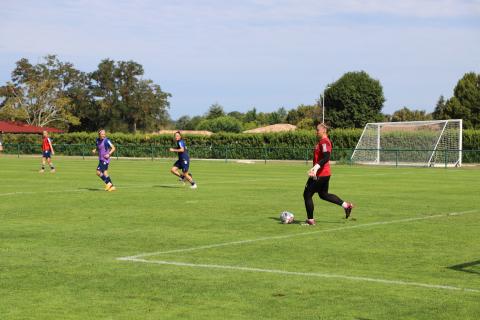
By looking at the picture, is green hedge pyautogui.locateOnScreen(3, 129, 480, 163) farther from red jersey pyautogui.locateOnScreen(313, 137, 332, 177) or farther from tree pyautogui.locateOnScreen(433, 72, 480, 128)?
red jersey pyautogui.locateOnScreen(313, 137, 332, 177)

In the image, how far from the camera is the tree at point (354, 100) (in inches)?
3784

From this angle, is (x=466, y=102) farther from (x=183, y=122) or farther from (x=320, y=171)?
(x=183, y=122)

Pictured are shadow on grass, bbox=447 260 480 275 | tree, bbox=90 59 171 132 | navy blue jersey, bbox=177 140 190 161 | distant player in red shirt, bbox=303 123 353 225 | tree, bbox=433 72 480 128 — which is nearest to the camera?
shadow on grass, bbox=447 260 480 275

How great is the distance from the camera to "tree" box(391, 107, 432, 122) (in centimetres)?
11681

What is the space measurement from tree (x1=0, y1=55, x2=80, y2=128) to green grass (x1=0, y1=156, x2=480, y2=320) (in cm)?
8700

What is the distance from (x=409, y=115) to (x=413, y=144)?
65.3 m

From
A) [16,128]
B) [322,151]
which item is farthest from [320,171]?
[16,128]

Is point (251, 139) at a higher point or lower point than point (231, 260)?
higher

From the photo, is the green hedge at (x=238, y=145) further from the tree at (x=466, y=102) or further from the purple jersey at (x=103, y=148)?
the purple jersey at (x=103, y=148)

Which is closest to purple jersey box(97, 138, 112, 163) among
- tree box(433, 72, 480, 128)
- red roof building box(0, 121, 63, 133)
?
red roof building box(0, 121, 63, 133)

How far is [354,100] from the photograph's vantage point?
317 ft

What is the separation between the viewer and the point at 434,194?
24062mm

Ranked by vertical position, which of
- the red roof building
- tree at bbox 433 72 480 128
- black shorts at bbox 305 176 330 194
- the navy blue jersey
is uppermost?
Answer: tree at bbox 433 72 480 128

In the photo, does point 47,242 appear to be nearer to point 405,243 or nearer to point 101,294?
point 101,294
